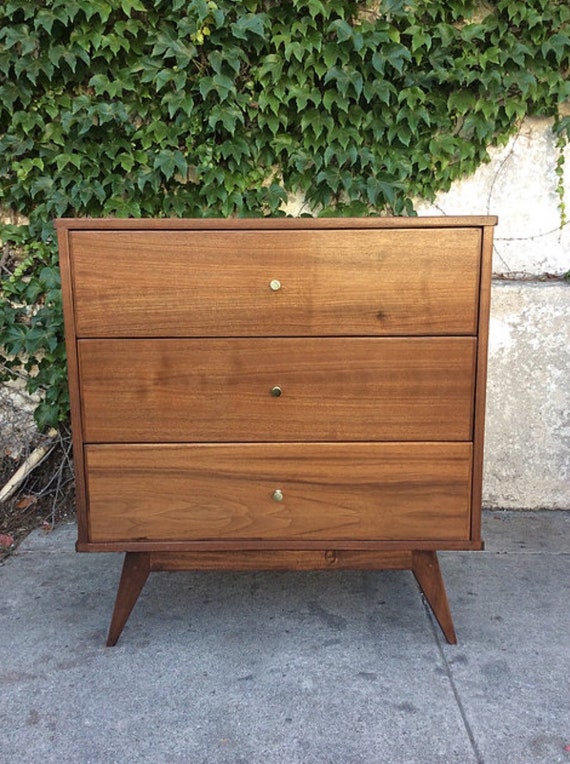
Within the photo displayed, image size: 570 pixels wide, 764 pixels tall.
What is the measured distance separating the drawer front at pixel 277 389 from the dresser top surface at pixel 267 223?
27 centimetres

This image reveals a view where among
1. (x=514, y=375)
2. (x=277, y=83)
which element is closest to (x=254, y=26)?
(x=277, y=83)

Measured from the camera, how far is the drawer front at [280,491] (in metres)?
1.67

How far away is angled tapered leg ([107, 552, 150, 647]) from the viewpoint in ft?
5.95

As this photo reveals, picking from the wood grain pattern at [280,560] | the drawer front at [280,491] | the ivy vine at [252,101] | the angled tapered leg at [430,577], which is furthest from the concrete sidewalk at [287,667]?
the ivy vine at [252,101]

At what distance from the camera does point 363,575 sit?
2.26 m

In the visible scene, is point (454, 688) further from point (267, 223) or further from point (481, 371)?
point (267, 223)

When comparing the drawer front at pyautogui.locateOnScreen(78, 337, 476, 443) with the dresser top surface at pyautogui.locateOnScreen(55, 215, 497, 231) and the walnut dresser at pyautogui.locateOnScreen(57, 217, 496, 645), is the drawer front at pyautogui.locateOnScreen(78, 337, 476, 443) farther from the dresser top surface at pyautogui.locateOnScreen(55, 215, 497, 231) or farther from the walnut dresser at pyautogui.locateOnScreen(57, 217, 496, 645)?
the dresser top surface at pyautogui.locateOnScreen(55, 215, 497, 231)

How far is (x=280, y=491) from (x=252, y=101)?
1.62 meters

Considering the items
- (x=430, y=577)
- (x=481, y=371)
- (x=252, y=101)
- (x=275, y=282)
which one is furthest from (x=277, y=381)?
(x=252, y=101)

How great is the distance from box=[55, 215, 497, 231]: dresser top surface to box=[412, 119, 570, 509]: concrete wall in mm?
1160

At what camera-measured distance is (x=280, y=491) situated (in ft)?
5.53

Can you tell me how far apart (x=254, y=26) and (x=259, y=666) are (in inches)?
84.2

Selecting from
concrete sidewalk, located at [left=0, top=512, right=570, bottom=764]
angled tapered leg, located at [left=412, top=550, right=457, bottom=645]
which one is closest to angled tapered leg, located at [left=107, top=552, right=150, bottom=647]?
concrete sidewalk, located at [left=0, top=512, right=570, bottom=764]

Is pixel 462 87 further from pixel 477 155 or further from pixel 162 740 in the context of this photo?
pixel 162 740
